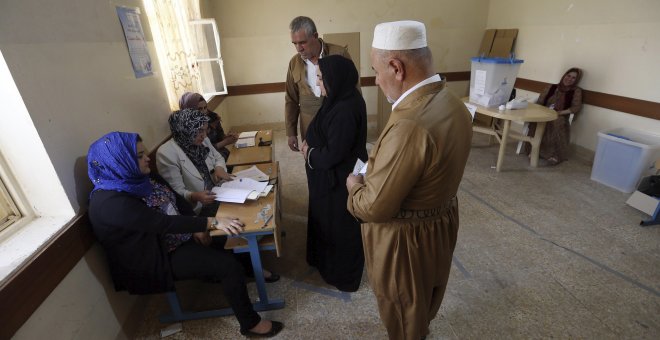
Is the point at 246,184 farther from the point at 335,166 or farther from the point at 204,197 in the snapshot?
the point at 335,166

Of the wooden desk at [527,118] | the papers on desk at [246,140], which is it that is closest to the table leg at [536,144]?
the wooden desk at [527,118]

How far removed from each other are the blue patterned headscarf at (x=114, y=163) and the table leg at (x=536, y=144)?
12.3ft

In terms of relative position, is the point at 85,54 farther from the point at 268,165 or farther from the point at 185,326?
the point at 185,326

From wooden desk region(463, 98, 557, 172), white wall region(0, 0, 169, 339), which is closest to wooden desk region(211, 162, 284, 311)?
white wall region(0, 0, 169, 339)

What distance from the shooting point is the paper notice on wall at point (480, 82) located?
11.2 ft

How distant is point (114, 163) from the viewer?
1297 millimetres

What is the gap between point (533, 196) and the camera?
2.93m

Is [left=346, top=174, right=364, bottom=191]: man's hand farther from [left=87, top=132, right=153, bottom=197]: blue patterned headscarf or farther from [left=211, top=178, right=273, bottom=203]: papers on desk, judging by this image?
[left=87, top=132, right=153, bottom=197]: blue patterned headscarf

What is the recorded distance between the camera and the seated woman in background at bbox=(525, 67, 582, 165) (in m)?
3.47

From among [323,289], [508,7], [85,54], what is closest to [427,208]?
[323,289]

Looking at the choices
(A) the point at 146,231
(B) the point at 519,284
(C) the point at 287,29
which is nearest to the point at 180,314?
(A) the point at 146,231

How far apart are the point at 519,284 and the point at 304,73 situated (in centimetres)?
209

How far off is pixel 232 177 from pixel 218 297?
30.0 inches

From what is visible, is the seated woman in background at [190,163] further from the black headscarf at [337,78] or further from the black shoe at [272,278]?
the black headscarf at [337,78]
